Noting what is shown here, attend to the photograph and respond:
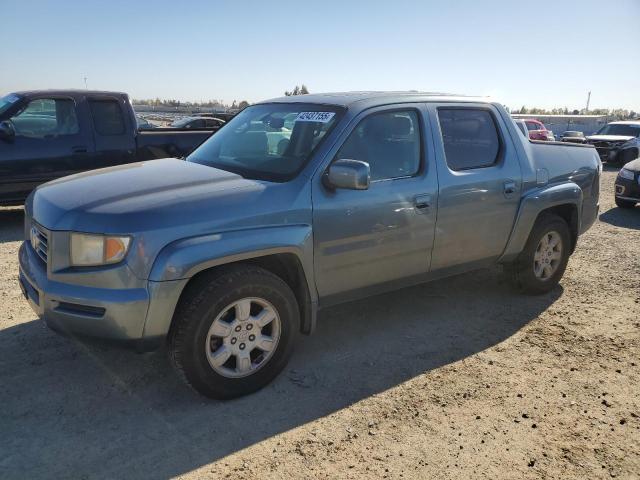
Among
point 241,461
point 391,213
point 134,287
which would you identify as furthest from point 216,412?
point 391,213

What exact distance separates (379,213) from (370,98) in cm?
88

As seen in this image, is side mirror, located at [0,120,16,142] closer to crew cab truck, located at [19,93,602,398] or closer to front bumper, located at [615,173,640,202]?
crew cab truck, located at [19,93,602,398]

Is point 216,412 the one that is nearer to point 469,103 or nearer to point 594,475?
point 594,475

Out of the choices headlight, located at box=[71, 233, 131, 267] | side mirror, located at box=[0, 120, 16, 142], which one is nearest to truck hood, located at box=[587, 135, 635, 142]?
side mirror, located at box=[0, 120, 16, 142]

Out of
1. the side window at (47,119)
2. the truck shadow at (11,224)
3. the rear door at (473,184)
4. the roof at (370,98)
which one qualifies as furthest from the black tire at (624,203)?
the truck shadow at (11,224)

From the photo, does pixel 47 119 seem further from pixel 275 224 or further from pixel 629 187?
pixel 629 187

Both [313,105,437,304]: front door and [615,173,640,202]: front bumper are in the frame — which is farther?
[615,173,640,202]: front bumper

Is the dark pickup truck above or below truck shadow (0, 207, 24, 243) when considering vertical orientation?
above

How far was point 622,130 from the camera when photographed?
63.5ft

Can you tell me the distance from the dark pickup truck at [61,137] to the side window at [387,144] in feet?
17.8

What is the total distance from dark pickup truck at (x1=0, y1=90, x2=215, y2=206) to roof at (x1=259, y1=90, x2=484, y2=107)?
436 cm

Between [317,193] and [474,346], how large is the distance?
70.8 inches

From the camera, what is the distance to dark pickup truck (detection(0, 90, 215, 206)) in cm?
722

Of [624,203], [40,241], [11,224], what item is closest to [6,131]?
[11,224]
